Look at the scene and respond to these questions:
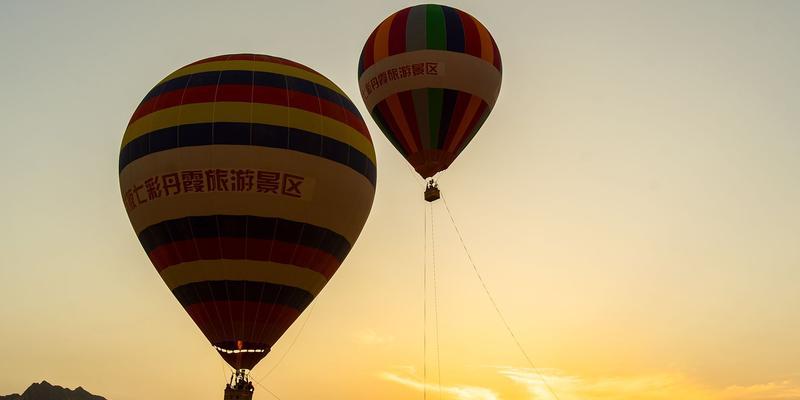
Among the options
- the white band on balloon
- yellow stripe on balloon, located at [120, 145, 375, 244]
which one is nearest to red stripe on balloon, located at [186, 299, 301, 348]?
yellow stripe on balloon, located at [120, 145, 375, 244]

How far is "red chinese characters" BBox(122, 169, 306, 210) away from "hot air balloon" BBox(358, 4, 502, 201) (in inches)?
246

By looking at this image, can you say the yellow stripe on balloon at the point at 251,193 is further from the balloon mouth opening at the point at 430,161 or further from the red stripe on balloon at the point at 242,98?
the balloon mouth opening at the point at 430,161

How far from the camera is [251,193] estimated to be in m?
20.4

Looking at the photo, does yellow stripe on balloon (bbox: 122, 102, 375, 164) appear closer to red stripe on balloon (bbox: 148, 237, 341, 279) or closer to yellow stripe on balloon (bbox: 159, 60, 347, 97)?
yellow stripe on balloon (bbox: 159, 60, 347, 97)

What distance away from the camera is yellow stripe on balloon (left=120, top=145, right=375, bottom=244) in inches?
805

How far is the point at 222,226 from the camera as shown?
67.2ft

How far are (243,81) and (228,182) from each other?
3194 millimetres

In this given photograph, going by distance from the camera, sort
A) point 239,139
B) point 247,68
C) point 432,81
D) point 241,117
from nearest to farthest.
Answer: point 239,139, point 241,117, point 247,68, point 432,81

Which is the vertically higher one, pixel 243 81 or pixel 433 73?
pixel 433 73

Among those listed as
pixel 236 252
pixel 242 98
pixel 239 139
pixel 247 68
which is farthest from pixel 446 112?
pixel 236 252

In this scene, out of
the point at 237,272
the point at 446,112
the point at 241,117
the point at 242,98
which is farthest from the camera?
the point at 446,112

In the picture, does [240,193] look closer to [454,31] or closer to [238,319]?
[238,319]

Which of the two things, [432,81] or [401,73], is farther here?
[401,73]

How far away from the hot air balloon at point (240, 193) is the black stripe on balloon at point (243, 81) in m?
0.04
